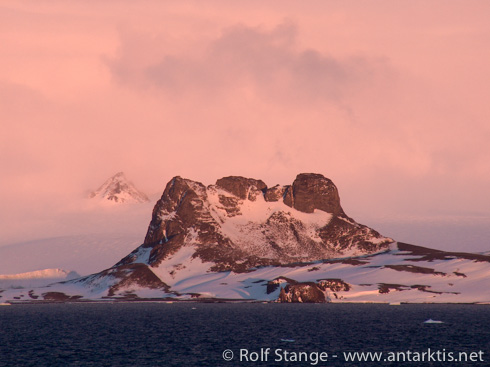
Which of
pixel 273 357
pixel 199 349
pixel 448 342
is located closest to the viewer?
pixel 273 357

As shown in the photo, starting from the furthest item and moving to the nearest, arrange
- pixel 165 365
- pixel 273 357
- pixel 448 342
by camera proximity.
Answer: pixel 448 342
pixel 273 357
pixel 165 365

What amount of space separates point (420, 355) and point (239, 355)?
38379 mm

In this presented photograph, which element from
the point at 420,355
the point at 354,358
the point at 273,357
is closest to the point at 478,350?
the point at 420,355

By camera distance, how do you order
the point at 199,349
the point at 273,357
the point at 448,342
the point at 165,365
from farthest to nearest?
→ 1. the point at 448,342
2. the point at 199,349
3. the point at 273,357
4. the point at 165,365

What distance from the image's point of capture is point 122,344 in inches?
7692

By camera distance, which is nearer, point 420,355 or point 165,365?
point 165,365

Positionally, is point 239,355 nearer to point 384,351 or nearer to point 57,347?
point 384,351

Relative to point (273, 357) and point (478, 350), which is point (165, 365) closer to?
point (273, 357)

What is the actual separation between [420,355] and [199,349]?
49.2 metres

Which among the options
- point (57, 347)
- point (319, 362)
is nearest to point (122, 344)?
point (57, 347)

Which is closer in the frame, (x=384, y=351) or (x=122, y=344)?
(x=384, y=351)

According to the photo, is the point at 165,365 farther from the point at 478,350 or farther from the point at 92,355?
the point at 478,350

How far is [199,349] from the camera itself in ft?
603

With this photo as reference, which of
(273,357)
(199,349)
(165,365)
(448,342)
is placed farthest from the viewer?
(448,342)
